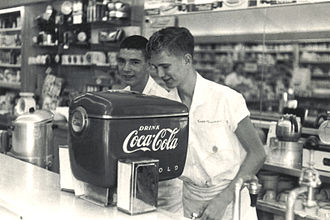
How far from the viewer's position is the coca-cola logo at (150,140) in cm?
138

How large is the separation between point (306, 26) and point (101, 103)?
3834 mm

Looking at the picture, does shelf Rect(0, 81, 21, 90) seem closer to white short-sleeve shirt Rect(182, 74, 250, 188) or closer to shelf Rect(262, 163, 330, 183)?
shelf Rect(262, 163, 330, 183)

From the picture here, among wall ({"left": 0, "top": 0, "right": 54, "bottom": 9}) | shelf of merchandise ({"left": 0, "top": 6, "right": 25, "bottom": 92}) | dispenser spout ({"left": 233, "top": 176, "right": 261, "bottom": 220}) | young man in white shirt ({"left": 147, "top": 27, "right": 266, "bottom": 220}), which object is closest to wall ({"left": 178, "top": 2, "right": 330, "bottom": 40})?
wall ({"left": 0, "top": 0, "right": 54, "bottom": 9})

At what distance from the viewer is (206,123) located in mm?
2080

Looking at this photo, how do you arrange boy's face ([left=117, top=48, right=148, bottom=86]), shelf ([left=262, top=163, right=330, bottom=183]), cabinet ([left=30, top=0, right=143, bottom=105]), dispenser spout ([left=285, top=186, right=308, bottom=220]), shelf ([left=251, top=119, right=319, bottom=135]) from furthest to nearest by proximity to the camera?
cabinet ([left=30, top=0, right=143, bottom=105]) → shelf ([left=251, top=119, right=319, bottom=135]) → shelf ([left=262, top=163, right=330, bottom=183]) → boy's face ([left=117, top=48, right=148, bottom=86]) → dispenser spout ([left=285, top=186, right=308, bottom=220])

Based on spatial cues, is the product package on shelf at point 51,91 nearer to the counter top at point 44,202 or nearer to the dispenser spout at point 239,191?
the counter top at point 44,202

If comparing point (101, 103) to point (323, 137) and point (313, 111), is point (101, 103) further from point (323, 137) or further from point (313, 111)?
point (313, 111)

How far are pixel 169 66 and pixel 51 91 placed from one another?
5.43 metres

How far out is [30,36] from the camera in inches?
297

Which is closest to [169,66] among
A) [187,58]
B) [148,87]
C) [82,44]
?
[187,58]

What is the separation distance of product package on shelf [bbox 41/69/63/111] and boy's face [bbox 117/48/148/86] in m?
4.51

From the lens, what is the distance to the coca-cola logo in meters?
1.38

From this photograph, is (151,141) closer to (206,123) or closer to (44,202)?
(44,202)

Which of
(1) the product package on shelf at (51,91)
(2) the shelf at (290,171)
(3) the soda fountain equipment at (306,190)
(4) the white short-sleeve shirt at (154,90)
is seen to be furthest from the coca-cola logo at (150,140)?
(1) the product package on shelf at (51,91)
